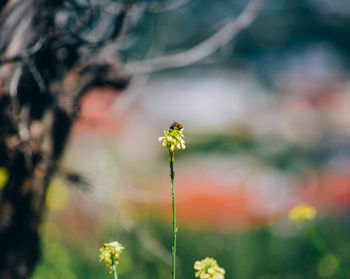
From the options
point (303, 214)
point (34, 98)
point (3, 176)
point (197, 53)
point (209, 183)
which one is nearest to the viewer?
point (303, 214)

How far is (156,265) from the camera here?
3.64 meters

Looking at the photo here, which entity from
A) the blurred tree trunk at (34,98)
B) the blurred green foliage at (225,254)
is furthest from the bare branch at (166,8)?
the blurred green foliage at (225,254)

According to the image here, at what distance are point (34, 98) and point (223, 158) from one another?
249 inches

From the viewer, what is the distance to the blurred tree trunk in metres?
1.77

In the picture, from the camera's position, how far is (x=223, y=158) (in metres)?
8.07

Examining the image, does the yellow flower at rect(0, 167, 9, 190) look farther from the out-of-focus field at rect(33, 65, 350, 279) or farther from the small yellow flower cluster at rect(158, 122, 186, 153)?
the small yellow flower cluster at rect(158, 122, 186, 153)

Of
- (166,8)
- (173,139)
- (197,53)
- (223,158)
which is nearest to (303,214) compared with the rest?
(173,139)

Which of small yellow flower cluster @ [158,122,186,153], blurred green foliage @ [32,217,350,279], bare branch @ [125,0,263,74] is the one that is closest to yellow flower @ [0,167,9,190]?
bare branch @ [125,0,263,74]

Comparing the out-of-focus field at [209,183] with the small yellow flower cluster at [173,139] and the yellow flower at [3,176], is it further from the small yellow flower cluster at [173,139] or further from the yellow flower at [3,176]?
the small yellow flower cluster at [173,139]

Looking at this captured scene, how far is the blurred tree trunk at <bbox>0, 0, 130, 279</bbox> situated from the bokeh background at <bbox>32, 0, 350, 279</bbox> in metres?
0.15

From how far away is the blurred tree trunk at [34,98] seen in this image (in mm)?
1772

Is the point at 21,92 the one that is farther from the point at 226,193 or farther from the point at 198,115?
the point at 198,115

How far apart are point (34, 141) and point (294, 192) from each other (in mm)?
4688

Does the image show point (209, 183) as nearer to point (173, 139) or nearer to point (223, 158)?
point (223, 158)
